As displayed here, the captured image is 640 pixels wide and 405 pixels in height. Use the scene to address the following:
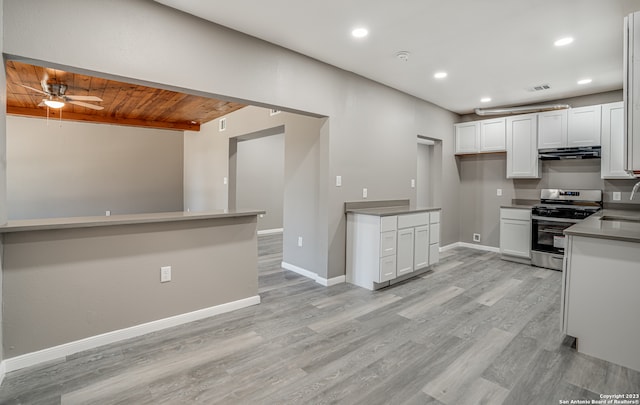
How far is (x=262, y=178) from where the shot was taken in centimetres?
791

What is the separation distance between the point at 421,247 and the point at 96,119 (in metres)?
6.90

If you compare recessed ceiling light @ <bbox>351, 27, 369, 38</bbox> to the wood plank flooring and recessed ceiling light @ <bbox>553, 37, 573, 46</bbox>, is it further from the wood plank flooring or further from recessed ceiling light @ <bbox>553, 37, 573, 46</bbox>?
the wood plank flooring

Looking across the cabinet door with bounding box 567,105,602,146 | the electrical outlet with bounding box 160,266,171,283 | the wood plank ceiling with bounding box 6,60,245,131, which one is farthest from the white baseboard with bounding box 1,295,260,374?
the cabinet door with bounding box 567,105,602,146

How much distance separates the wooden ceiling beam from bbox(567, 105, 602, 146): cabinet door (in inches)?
282

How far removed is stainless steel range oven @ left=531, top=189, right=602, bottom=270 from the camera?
4.34m

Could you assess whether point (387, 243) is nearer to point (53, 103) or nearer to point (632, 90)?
point (632, 90)

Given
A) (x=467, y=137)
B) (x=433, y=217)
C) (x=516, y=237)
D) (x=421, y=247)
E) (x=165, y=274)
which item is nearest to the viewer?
(x=165, y=274)

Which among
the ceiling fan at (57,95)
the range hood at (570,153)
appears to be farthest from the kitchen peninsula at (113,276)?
the range hood at (570,153)

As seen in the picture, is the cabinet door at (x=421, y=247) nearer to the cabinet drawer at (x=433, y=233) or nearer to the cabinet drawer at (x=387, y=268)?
the cabinet drawer at (x=433, y=233)

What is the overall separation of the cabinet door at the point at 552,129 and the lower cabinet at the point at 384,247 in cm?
236

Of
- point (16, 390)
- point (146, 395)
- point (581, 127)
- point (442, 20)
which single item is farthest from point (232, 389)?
point (581, 127)

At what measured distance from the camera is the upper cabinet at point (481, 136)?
17.3 ft

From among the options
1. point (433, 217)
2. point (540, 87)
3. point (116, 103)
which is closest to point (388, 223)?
point (433, 217)

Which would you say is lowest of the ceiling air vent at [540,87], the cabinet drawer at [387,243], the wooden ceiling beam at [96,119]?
the cabinet drawer at [387,243]
